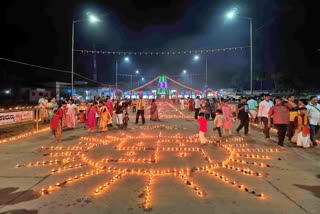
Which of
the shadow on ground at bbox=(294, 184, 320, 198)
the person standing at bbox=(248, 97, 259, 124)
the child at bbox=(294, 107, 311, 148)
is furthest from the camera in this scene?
the person standing at bbox=(248, 97, 259, 124)

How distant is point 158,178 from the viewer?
21.5ft

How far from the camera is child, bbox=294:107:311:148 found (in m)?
→ 9.99

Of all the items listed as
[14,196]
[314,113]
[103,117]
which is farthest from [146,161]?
[103,117]

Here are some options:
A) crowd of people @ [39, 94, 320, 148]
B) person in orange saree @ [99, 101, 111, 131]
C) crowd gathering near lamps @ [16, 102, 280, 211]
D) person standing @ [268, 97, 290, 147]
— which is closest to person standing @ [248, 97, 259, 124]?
crowd of people @ [39, 94, 320, 148]

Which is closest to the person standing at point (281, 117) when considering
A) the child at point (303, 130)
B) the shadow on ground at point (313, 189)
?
the child at point (303, 130)

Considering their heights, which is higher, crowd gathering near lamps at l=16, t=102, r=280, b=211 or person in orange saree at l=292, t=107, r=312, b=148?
person in orange saree at l=292, t=107, r=312, b=148

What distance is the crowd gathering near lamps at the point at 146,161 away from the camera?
6137 millimetres

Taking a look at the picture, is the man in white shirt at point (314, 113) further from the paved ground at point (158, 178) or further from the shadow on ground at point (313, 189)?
the shadow on ground at point (313, 189)

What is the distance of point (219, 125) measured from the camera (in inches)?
500

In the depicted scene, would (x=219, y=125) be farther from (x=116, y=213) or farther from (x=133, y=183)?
(x=116, y=213)

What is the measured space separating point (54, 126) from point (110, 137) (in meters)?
2.40

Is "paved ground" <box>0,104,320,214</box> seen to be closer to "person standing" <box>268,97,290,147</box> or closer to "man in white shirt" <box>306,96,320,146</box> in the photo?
"person standing" <box>268,97,290,147</box>

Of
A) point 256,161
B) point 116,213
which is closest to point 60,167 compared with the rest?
point 116,213

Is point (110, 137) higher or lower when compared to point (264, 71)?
lower
